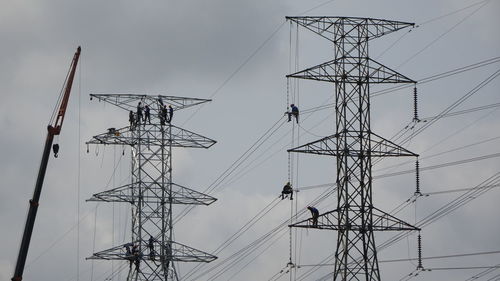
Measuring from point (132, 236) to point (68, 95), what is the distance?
109ft

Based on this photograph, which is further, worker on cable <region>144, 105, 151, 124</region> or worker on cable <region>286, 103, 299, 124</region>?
worker on cable <region>144, 105, 151, 124</region>

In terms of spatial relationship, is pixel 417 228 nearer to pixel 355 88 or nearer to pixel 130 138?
pixel 355 88

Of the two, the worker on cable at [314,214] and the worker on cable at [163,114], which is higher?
the worker on cable at [163,114]

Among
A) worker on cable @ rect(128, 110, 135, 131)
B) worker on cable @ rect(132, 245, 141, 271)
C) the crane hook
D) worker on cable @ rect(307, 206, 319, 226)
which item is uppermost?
worker on cable @ rect(128, 110, 135, 131)

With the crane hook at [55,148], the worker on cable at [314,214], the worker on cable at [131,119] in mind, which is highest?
the worker on cable at [131,119]

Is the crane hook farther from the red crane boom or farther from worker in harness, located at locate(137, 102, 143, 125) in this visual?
worker in harness, located at locate(137, 102, 143, 125)

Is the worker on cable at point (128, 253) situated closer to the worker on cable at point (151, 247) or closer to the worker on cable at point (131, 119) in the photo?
the worker on cable at point (151, 247)

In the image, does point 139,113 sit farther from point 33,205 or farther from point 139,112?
point 33,205

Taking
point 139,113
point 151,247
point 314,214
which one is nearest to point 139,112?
point 139,113

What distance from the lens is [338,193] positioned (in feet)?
273

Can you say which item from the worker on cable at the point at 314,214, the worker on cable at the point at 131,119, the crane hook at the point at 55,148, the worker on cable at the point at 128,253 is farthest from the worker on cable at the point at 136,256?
the crane hook at the point at 55,148

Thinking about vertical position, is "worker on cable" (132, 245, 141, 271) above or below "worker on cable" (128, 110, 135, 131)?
below

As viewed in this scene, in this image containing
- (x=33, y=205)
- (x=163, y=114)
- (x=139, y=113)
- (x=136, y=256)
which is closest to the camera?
(x=33, y=205)

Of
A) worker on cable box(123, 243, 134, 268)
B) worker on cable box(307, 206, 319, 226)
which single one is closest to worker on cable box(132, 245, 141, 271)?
worker on cable box(123, 243, 134, 268)
